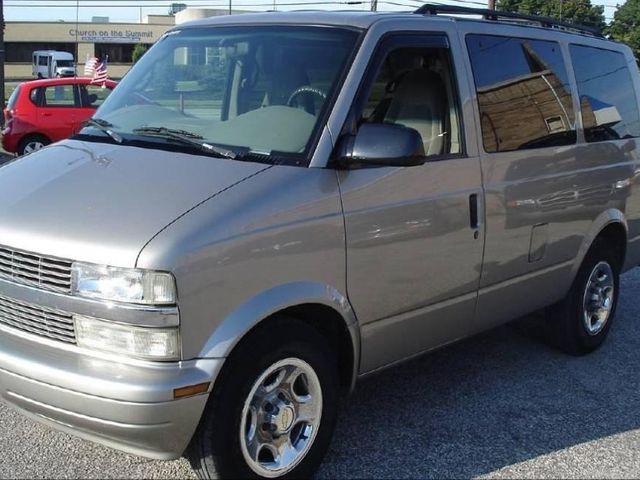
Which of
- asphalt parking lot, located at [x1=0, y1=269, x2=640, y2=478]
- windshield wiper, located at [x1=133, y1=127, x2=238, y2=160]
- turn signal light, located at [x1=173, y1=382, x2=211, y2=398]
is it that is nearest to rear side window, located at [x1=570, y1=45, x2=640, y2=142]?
asphalt parking lot, located at [x1=0, y1=269, x2=640, y2=478]

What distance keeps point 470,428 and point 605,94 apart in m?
2.70

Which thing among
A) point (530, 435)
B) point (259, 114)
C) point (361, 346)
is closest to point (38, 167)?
point (259, 114)

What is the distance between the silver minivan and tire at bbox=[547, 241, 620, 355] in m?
0.31

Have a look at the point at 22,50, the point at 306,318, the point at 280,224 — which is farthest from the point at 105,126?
the point at 22,50

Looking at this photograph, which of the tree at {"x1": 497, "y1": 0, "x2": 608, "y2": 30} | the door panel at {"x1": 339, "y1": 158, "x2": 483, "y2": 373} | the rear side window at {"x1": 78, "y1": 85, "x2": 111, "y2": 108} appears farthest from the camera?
the tree at {"x1": 497, "y1": 0, "x2": 608, "y2": 30}

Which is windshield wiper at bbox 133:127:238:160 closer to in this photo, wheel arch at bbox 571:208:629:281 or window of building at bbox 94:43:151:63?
wheel arch at bbox 571:208:629:281

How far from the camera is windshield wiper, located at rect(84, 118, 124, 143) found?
3.79 m

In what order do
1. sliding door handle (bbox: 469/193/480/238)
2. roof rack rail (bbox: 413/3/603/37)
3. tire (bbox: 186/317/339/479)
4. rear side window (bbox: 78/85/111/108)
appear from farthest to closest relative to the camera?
rear side window (bbox: 78/85/111/108)
roof rack rail (bbox: 413/3/603/37)
sliding door handle (bbox: 469/193/480/238)
tire (bbox: 186/317/339/479)

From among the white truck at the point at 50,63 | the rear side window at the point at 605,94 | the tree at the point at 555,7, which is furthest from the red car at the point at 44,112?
the tree at the point at 555,7

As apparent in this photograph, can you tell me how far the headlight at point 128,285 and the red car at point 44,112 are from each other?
12.1m

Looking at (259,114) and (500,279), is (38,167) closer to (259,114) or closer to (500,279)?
(259,114)

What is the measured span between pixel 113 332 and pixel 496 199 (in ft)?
7.47

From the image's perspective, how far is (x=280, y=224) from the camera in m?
3.14

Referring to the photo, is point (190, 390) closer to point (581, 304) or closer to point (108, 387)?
point (108, 387)
